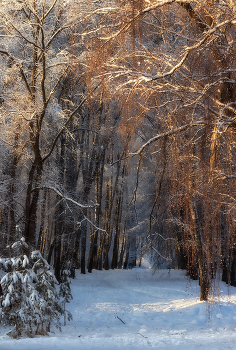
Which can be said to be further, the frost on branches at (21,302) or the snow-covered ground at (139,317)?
the frost on branches at (21,302)

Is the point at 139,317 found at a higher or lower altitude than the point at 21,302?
lower

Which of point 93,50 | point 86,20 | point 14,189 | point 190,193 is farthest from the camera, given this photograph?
point 14,189

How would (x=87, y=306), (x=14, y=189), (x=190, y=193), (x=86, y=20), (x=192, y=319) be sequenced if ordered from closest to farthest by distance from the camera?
(x=190, y=193), (x=86, y=20), (x=192, y=319), (x=87, y=306), (x=14, y=189)

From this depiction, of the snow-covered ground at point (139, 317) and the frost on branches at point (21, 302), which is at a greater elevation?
the frost on branches at point (21, 302)

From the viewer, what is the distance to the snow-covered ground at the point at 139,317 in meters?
6.82

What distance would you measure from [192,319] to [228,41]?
9.08 metres

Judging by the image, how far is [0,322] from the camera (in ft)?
25.8

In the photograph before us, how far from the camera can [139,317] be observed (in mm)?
11414

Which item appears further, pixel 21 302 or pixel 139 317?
pixel 139 317

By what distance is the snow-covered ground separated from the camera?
682cm

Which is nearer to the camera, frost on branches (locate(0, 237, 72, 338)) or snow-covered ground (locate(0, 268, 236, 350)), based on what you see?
snow-covered ground (locate(0, 268, 236, 350))

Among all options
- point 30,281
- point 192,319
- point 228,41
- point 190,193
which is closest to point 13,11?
point 30,281

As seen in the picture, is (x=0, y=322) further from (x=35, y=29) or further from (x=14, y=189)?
(x=35, y=29)

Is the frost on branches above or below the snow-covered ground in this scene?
above
